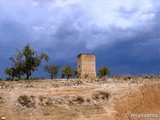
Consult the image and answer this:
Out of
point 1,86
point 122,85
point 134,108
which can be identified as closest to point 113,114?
point 134,108

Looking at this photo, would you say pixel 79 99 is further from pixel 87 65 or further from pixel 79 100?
pixel 87 65

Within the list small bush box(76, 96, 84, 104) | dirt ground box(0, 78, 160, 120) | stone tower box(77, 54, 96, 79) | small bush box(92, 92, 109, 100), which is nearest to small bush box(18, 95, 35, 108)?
dirt ground box(0, 78, 160, 120)

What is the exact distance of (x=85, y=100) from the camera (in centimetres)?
2498

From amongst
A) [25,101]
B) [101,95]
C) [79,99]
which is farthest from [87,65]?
[25,101]

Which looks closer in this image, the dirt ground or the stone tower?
the dirt ground

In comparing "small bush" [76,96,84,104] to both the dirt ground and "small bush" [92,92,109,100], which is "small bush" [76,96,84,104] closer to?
the dirt ground

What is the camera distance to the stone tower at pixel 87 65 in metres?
55.2

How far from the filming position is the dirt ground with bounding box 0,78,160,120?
22.7 metres

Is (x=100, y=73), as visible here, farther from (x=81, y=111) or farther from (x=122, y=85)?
(x=81, y=111)

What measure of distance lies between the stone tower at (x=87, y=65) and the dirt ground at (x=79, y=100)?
86.1 feet

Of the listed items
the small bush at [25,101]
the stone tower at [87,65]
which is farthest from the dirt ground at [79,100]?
the stone tower at [87,65]

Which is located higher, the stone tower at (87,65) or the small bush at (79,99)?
the stone tower at (87,65)

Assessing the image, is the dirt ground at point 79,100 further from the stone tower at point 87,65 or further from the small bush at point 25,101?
the stone tower at point 87,65

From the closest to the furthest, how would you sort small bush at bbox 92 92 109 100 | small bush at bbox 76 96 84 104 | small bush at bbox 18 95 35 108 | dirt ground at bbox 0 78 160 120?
1. dirt ground at bbox 0 78 160 120
2. small bush at bbox 18 95 35 108
3. small bush at bbox 76 96 84 104
4. small bush at bbox 92 92 109 100
